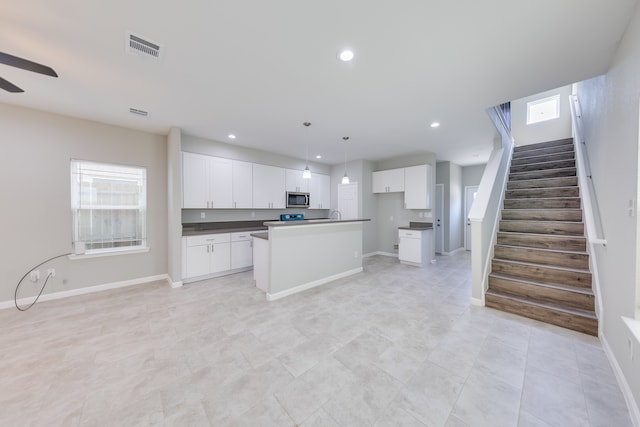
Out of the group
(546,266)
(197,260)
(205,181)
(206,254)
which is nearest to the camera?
(546,266)

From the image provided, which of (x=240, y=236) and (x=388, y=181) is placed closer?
(x=240, y=236)

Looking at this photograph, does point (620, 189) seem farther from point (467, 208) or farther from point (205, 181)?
point (467, 208)

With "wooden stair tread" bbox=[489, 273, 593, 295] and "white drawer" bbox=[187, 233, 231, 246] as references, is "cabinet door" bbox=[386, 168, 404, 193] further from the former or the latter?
"white drawer" bbox=[187, 233, 231, 246]

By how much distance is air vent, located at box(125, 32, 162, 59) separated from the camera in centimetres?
187

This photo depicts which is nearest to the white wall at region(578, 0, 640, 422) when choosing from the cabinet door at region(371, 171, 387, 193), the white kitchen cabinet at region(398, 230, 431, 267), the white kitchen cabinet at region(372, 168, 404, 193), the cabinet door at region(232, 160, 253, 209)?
the white kitchen cabinet at region(398, 230, 431, 267)

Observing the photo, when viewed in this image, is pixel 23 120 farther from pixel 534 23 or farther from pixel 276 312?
pixel 534 23

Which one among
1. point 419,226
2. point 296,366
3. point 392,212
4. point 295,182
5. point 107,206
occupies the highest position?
point 295,182

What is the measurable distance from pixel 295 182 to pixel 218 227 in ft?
7.22

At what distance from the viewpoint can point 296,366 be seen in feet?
6.39

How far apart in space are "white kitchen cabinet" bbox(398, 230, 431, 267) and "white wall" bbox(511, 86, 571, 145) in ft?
11.9

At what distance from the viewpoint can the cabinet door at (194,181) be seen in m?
4.25


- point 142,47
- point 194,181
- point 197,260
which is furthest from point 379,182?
point 142,47

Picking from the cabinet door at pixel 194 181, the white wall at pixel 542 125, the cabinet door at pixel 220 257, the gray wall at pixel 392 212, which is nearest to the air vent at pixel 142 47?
the cabinet door at pixel 194 181

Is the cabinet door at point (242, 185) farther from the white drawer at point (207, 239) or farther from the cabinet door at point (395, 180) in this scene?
the cabinet door at point (395, 180)
